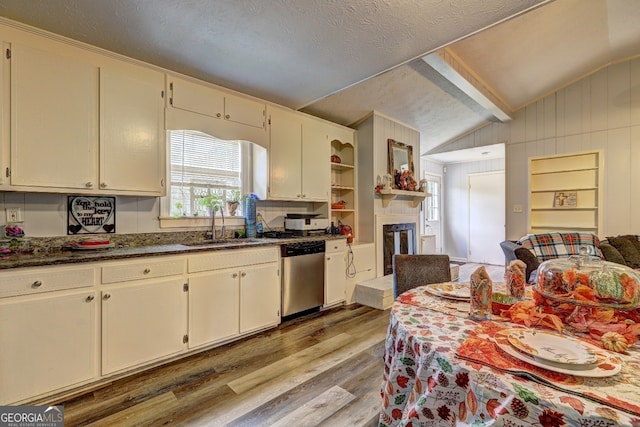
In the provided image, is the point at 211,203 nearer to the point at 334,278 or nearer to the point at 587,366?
the point at 334,278

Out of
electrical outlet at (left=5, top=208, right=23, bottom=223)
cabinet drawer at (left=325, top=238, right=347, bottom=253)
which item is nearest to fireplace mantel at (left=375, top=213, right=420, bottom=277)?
cabinet drawer at (left=325, top=238, right=347, bottom=253)

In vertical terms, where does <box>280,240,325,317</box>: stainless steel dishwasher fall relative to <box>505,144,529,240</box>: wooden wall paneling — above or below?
below

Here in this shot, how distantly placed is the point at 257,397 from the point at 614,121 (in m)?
5.64

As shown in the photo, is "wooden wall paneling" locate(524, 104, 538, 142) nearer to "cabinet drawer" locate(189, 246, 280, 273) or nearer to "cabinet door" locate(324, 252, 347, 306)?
"cabinet door" locate(324, 252, 347, 306)

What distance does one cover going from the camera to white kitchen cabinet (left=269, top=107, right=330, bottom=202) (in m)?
3.34

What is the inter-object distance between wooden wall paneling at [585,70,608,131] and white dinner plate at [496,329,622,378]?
16.2ft

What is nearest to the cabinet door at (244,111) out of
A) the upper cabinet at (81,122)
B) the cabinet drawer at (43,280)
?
the upper cabinet at (81,122)

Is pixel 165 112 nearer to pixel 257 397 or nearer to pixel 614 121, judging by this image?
pixel 257 397

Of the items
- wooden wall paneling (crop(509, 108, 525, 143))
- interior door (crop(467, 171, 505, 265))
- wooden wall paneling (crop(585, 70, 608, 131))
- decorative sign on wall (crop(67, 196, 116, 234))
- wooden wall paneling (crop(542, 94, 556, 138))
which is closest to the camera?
decorative sign on wall (crop(67, 196, 116, 234))

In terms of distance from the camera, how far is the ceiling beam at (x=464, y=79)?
10.2ft

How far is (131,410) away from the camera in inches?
70.1

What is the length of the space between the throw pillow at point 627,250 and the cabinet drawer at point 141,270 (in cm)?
474

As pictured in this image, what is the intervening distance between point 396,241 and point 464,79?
2.41 m

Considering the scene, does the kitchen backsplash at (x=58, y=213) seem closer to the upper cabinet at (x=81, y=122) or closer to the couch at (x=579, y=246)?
the upper cabinet at (x=81, y=122)
